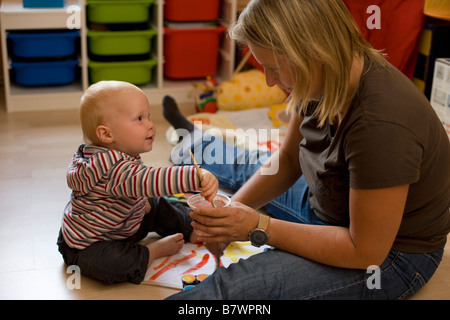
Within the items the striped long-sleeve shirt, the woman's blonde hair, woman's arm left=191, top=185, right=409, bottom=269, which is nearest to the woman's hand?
woman's arm left=191, top=185, right=409, bottom=269

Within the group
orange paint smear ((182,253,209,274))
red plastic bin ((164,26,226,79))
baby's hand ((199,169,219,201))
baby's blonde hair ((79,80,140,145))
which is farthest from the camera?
red plastic bin ((164,26,226,79))

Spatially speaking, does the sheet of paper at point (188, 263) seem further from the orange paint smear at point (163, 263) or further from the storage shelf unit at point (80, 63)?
the storage shelf unit at point (80, 63)

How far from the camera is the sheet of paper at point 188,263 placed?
153cm

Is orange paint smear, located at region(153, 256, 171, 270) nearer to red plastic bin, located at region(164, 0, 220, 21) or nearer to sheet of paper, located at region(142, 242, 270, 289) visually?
sheet of paper, located at region(142, 242, 270, 289)

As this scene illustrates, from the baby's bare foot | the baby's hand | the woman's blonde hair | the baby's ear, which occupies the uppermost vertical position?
the woman's blonde hair

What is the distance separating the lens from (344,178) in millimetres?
1277

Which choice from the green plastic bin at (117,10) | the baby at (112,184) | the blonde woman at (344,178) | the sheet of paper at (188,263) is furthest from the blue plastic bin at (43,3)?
the blonde woman at (344,178)

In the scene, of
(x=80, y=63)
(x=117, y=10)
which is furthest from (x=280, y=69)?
(x=80, y=63)

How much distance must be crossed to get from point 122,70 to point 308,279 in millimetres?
1904

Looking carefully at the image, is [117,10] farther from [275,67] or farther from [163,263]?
[275,67]

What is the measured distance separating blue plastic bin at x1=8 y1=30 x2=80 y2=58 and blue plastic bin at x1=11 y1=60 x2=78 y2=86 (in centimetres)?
4

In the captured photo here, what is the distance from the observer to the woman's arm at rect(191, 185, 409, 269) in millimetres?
1137
